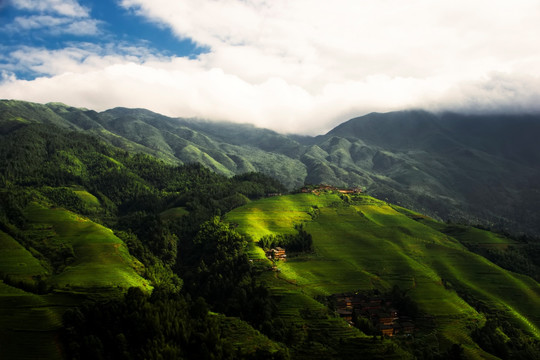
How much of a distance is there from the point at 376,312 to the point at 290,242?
Answer: 148ft

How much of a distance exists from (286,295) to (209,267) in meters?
37.2

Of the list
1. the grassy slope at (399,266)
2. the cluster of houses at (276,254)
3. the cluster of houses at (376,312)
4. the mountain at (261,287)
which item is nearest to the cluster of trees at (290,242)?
the mountain at (261,287)

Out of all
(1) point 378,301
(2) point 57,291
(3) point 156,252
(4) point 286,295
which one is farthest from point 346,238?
(2) point 57,291

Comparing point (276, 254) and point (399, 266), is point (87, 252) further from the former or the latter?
point (399, 266)

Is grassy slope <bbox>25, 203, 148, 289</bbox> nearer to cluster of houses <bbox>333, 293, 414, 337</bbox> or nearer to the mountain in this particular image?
the mountain

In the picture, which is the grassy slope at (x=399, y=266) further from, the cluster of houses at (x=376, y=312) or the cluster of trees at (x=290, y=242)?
the cluster of houses at (x=376, y=312)

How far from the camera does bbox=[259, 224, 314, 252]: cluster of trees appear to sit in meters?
129

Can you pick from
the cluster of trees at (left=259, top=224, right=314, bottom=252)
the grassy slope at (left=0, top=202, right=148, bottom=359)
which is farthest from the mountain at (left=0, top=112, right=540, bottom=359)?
the cluster of trees at (left=259, top=224, right=314, bottom=252)

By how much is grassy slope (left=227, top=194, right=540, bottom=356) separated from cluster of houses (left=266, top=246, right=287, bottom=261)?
365 cm

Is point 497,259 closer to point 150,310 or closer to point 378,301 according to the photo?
point 378,301

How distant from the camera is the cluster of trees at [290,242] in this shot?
129 metres

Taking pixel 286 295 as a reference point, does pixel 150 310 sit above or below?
above

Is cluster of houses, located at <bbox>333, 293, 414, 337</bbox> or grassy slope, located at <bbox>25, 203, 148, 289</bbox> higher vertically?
grassy slope, located at <bbox>25, 203, 148, 289</bbox>

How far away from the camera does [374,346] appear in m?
68.5
